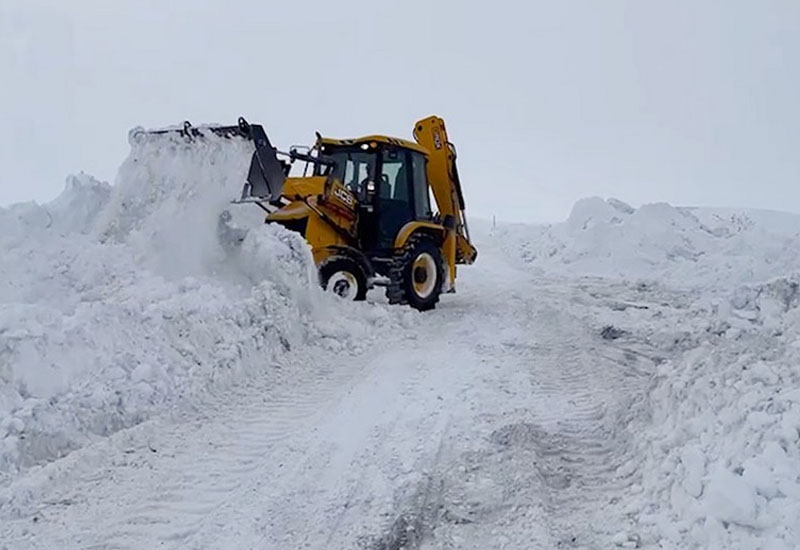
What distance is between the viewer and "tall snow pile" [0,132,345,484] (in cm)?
520

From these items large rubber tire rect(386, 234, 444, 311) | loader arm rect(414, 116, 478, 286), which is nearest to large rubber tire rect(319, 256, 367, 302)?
large rubber tire rect(386, 234, 444, 311)

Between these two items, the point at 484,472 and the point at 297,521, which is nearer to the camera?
the point at 297,521

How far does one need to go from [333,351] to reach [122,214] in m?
2.81

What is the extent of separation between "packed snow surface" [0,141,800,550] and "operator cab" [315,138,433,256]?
1.64 m

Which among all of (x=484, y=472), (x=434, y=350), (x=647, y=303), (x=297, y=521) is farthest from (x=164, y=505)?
(x=647, y=303)

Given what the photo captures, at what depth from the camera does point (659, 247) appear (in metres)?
21.0

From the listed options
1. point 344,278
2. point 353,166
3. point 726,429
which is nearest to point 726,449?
point 726,429

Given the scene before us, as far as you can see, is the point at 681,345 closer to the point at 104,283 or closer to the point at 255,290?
the point at 255,290

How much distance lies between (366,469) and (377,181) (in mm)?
7310

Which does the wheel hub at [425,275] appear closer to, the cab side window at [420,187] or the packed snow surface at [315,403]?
the cab side window at [420,187]

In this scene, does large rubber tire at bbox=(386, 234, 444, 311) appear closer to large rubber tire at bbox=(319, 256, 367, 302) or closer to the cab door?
the cab door

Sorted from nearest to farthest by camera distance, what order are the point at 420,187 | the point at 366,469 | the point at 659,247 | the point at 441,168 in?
the point at 366,469 < the point at 420,187 < the point at 441,168 < the point at 659,247

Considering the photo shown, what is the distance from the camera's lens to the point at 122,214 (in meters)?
8.59

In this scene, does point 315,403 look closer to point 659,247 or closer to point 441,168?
point 441,168
